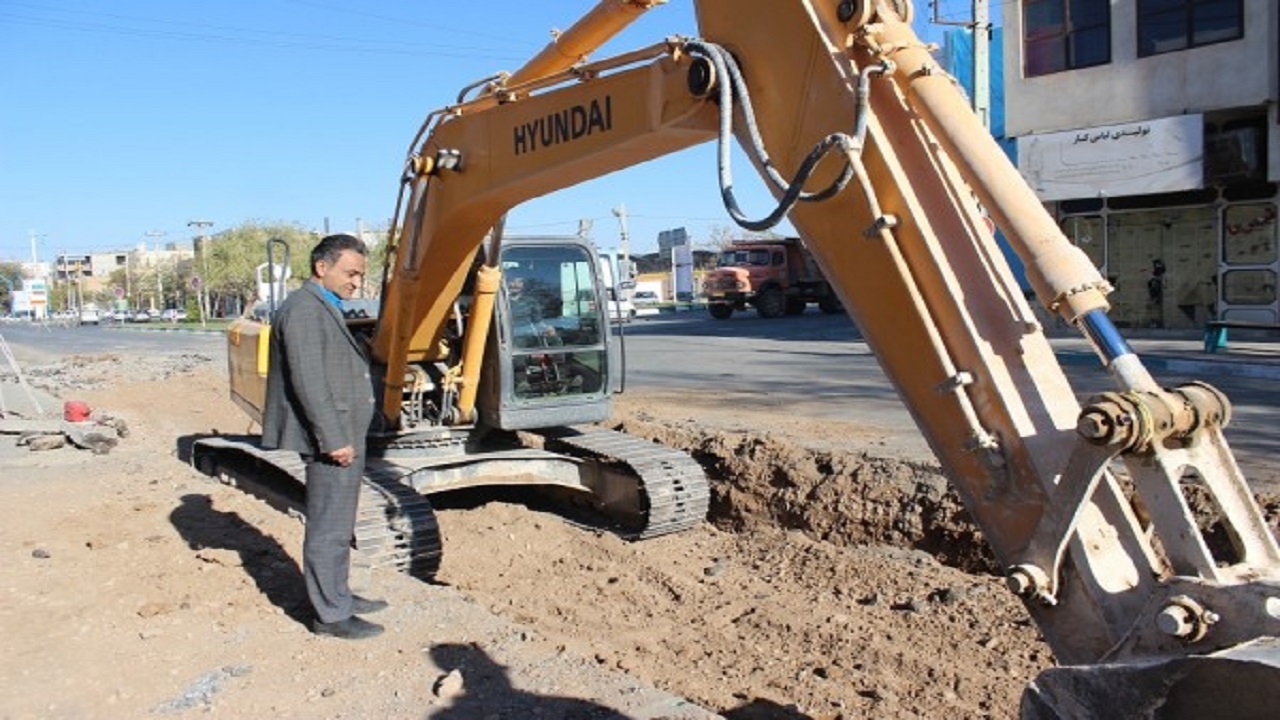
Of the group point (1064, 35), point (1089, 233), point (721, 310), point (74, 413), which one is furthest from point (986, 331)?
point (721, 310)

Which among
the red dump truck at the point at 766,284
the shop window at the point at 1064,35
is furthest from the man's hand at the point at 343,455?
the red dump truck at the point at 766,284

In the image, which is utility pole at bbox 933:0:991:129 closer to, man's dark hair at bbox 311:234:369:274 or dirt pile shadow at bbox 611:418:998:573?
dirt pile shadow at bbox 611:418:998:573

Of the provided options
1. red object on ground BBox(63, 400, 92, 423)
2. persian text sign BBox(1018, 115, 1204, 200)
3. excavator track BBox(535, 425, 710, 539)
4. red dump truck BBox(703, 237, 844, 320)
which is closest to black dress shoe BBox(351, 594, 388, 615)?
excavator track BBox(535, 425, 710, 539)

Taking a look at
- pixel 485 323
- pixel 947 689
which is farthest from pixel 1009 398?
pixel 485 323

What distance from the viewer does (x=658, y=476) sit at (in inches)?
292

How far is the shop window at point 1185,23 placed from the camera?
19109 mm

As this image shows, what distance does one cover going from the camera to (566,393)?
7828 mm

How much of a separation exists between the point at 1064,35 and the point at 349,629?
834 inches

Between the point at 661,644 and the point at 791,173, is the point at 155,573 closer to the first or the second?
the point at 661,644

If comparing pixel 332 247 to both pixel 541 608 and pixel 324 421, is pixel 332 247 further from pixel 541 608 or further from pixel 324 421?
pixel 541 608

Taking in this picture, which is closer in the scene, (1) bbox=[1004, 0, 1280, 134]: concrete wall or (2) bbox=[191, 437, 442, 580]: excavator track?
(2) bbox=[191, 437, 442, 580]: excavator track

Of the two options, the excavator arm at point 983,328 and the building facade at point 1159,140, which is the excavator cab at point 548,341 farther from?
the building facade at point 1159,140

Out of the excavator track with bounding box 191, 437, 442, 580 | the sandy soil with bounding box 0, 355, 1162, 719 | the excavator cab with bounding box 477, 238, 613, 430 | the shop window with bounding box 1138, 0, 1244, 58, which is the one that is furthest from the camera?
the shop window with bounding box 1138, 0, 1244, 58

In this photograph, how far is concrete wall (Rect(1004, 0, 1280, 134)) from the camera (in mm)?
18703
